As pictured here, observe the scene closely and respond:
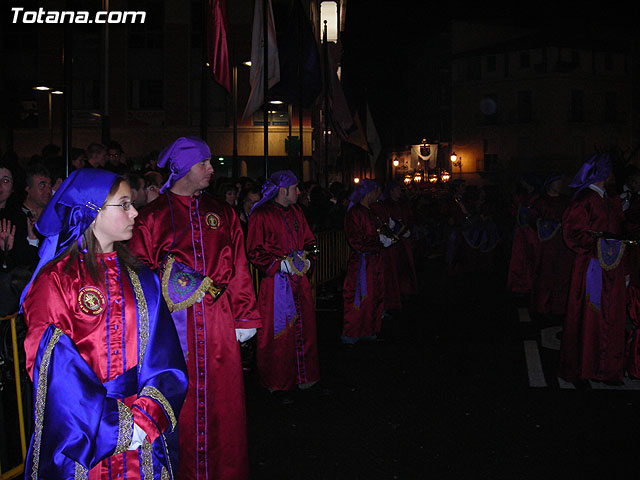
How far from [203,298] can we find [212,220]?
1.72ft

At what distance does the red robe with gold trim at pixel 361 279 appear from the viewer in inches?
355

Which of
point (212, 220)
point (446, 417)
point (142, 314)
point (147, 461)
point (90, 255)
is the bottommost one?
point (446, 417)

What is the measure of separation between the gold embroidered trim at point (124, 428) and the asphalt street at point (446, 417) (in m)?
2.33

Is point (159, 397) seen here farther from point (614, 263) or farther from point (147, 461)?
point (614, 263)

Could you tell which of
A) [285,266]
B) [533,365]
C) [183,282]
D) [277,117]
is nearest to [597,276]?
[533,365]

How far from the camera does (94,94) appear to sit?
3800 centimetres

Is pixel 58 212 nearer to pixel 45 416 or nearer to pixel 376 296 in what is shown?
pixel 45 416

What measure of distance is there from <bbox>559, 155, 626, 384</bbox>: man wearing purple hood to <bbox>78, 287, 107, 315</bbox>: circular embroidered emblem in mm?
5144

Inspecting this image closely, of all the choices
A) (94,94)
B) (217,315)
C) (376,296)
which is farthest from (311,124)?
(217,315)

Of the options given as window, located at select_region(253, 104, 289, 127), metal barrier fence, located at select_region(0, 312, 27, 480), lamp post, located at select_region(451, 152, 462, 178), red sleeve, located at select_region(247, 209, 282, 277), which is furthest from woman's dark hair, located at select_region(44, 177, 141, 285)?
lamp post, located at select_region(451, 152, 462, 178)

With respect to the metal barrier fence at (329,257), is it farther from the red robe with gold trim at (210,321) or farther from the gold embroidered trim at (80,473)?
the gold embroidered trim at (80,473)

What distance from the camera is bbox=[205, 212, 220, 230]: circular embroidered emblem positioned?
4367 millimetres

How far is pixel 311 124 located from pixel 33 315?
3433cm

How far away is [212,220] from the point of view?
4.39 meters
